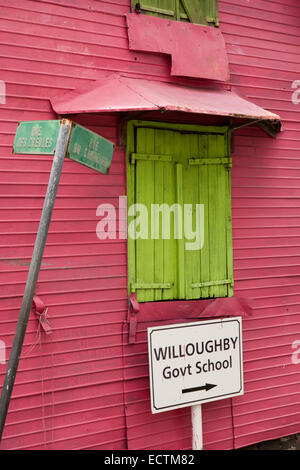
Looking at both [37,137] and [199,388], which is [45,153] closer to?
[37,137]

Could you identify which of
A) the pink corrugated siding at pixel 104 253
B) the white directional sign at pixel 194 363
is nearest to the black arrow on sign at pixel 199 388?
the white directional sign at pixel 194 363

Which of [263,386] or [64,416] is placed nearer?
[64,416]

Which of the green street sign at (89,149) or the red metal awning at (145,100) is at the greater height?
the red metal awning at (145,100)

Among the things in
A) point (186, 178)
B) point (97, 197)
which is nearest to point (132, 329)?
point (97, 197)

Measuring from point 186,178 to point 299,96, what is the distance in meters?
1.94

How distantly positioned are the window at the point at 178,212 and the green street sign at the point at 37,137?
1.81 m

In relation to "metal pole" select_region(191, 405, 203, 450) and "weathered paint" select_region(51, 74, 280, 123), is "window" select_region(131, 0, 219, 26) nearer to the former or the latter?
"weathered paint" select_region(51, 74, 280, 123)

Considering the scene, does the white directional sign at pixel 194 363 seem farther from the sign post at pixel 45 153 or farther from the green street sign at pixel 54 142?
the green street sign at pixel 54 142

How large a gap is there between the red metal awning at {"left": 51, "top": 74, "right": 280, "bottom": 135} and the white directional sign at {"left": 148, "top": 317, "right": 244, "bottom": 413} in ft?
6.73

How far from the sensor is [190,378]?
496 cm

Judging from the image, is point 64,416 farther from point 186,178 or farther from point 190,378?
point 186,178

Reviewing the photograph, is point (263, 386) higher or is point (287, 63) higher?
point (287, 63)

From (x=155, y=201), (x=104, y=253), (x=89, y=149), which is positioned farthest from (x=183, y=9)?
(x=89, y=149)

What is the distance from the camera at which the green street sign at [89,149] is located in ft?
10.6
